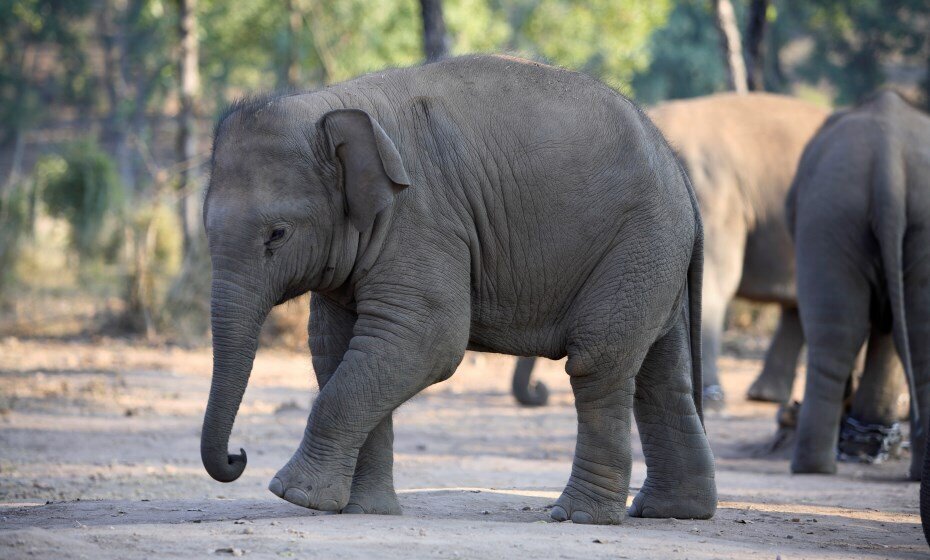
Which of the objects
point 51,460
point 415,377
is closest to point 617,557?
point 415,377

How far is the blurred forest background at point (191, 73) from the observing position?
15.7 m

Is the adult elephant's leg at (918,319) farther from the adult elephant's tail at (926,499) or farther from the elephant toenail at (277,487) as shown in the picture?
the elephant toenail at (277,487)

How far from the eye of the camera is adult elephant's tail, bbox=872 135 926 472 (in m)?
7.43

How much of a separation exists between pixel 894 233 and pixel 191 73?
13.9m

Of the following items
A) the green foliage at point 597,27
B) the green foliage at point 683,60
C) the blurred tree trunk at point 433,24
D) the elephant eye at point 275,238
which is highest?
the green foliage at point 683,60

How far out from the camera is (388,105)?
5125 mm

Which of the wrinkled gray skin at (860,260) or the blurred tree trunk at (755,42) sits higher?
the blurred tree trunk at (755,42)

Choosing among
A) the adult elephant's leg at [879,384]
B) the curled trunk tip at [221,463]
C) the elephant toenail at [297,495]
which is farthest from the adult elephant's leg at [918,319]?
the curled trunk tip at [221,463]

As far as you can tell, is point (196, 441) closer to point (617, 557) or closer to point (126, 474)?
point (126, 474)

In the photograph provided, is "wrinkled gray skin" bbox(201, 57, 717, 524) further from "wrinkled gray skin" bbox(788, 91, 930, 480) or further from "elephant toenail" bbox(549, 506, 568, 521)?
"wrinkled gray skin" bbox(788, 91, 930, 480)

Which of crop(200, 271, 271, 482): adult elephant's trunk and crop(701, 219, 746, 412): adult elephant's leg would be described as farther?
crop(701, 219, 746, 412): adult elephant's leg

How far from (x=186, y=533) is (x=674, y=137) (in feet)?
24.9

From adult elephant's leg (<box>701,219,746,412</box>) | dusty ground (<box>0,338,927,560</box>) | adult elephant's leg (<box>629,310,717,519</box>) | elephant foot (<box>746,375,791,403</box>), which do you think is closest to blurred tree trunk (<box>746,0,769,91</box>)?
dusty ground (<box>0,338,927,560</box>)

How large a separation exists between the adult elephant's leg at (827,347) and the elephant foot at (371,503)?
3735mm
